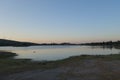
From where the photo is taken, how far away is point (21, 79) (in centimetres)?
1903

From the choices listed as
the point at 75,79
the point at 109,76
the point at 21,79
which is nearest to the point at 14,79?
the point at 21,79

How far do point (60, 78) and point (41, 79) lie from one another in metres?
1.67

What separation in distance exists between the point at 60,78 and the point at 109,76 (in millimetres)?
4298

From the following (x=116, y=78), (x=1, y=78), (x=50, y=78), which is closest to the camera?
(x=116, y=78)

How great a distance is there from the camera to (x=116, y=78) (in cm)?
1758

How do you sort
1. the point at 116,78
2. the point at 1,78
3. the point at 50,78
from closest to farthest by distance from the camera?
the point at 116,78 < the point at 50,78 < the point at 1,78

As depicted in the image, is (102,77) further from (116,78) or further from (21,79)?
(21,79)

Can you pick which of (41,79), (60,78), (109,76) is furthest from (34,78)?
(109,76)

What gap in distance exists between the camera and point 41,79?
18.5m

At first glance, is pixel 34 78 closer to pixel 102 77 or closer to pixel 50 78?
pixel 50 78

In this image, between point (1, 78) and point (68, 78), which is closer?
point (68, 78)

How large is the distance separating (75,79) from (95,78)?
170 cm

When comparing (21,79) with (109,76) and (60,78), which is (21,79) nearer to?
(60,78)

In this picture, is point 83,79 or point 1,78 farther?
point 1,78
